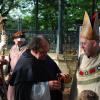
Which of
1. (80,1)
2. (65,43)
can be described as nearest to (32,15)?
(80,1)

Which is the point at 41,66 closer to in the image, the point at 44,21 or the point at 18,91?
the point at 18,91

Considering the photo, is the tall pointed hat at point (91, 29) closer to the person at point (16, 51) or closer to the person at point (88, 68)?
the person at point (88, 68)

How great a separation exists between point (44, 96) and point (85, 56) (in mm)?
768

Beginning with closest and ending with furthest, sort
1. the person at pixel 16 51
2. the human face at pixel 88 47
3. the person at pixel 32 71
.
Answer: the person at pixel 32 71 → the human face at pixel 88 47 → the person at pixel 16 51

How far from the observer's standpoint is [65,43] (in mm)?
Result: 18656

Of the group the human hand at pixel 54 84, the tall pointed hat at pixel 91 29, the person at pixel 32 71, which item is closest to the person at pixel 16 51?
the tall pointed hat at pixel 91 29

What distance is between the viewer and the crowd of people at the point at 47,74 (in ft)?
18.0

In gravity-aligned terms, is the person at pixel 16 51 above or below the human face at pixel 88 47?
below

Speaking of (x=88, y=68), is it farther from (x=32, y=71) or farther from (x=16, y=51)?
(x=16, y=51)

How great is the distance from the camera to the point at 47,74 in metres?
5.64

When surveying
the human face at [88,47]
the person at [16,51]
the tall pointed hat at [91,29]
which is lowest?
the person at [16,51]

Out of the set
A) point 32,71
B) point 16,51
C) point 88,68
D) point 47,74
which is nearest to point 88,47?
point 88,68

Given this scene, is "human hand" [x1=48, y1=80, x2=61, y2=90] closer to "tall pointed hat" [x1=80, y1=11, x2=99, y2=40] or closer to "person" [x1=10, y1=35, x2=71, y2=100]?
"person" [x1=10, y1=35, x2=71, y2=100]

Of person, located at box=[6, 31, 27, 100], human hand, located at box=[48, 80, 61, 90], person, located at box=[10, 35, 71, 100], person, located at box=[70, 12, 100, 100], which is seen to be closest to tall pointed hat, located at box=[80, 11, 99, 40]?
person, located at box=[70, 12, 100, 100]
